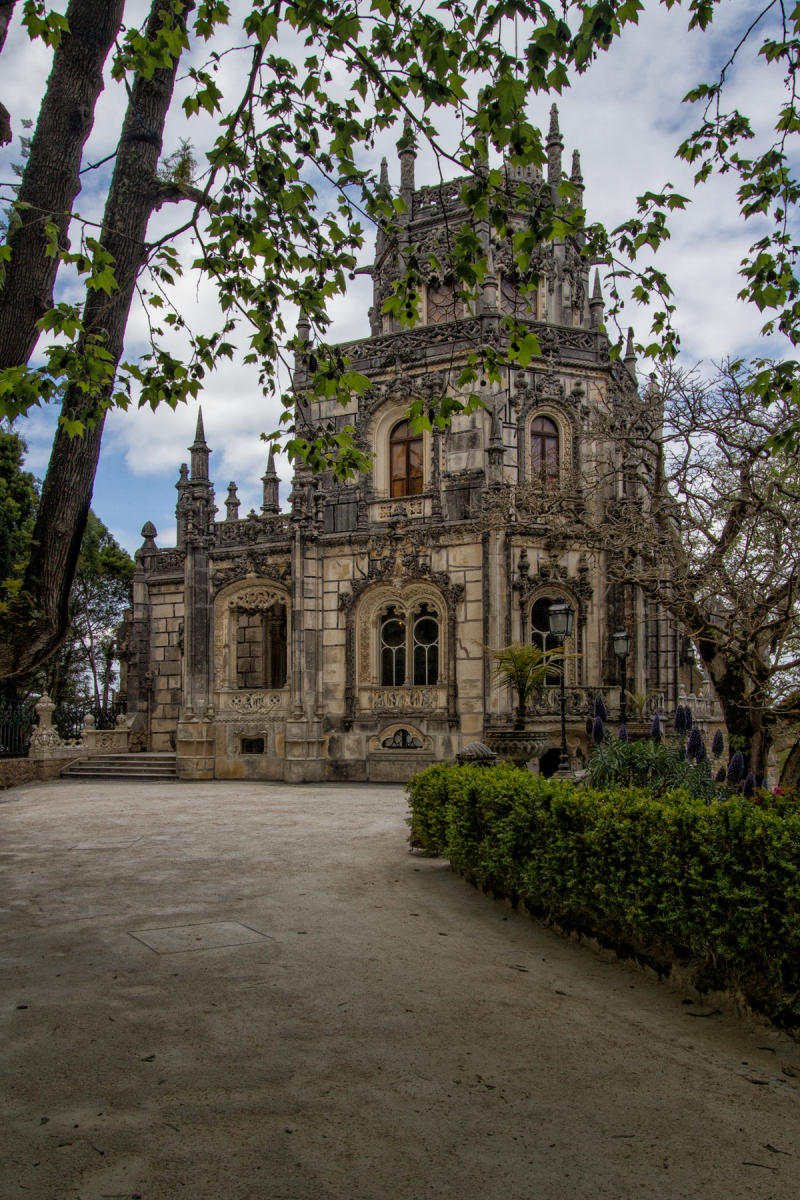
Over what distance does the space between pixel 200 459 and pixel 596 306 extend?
1176 centimetres

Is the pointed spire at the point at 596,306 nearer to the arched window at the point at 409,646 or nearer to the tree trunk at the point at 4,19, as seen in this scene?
the arched window at the point at 409,646

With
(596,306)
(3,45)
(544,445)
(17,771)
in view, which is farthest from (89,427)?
(596,306)

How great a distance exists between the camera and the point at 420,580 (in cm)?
2184

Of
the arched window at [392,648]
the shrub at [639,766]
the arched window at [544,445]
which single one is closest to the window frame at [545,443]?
the arched window at [544,445]

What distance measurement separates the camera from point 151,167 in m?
5.95

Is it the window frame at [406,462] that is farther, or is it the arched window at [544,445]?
the window frame at [406,462]

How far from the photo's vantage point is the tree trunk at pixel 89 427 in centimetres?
529

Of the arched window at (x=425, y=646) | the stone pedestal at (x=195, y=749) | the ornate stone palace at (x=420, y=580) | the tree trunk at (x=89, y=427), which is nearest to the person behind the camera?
the tree trunk at (x=89, y=427)

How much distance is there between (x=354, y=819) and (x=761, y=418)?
28.3 ft

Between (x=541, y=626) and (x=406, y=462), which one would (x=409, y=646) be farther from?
(x=406, y=462)

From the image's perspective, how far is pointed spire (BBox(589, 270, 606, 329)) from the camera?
24.0 m

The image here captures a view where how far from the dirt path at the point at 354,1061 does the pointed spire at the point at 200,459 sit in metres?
17.0

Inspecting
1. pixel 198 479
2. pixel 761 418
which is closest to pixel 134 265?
pixel 761 418

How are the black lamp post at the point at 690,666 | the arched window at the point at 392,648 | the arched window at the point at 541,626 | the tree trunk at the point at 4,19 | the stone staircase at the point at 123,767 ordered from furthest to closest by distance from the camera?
the black lamp post at the point at 690,666, the stone staircase at the point at 123,767, the arched window at the point at 392,648, the arched window at the point at 541,626, the tree trunk at the point at 4,19
